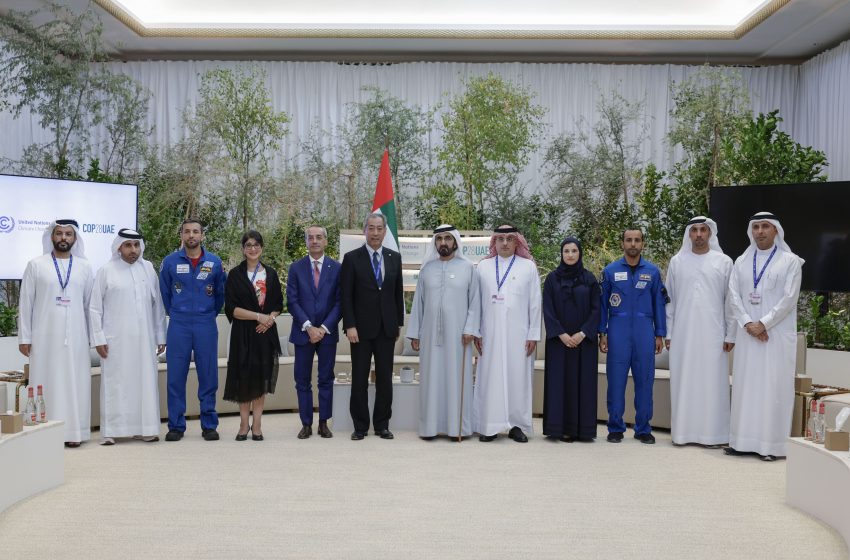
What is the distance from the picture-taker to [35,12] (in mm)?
10414

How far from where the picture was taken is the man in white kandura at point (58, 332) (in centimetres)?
625

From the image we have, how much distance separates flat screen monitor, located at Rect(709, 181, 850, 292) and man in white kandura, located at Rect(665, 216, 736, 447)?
92.8 inches

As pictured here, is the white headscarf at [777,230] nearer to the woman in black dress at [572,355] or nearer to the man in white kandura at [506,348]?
the woman in black dress at [572,355]

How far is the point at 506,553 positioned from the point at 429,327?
3057 millimetres

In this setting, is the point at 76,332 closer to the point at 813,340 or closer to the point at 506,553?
the point at 506,553

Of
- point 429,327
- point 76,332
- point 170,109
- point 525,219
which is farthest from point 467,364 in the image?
point 170,109

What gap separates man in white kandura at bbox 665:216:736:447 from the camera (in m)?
6.45

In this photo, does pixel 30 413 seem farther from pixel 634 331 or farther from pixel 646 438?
pixel 646 438

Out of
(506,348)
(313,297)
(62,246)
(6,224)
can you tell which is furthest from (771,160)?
(6,224)

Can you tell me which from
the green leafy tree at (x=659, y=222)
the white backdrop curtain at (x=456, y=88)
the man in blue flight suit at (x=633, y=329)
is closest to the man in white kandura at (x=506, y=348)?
the man in blue flight suit at (x=633, y=329)

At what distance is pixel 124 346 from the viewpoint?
648 cm

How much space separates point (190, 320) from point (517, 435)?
8.61 feet

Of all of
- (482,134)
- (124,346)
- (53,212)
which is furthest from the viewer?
(482,134)

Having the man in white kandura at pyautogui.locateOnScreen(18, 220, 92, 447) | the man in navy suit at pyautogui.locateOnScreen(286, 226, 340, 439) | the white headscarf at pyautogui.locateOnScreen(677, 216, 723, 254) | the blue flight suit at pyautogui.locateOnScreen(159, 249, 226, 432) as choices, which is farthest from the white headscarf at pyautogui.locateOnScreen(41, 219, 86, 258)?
the white headscarf at pyautogui.locateOnScreen(677, 216, 723, 254)
